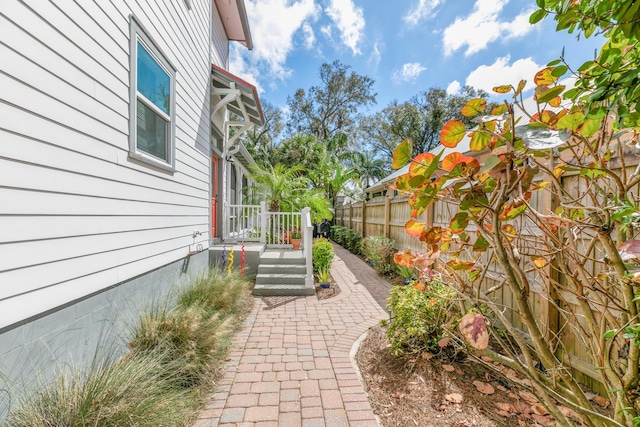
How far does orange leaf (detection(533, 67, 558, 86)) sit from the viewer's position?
135 centimetres

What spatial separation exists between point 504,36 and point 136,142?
17.2 m

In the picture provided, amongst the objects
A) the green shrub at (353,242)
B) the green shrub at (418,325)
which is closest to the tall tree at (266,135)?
the green shrub at (353,242)

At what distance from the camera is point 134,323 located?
305 centimetres

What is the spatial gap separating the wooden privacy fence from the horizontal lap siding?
8.74 feet

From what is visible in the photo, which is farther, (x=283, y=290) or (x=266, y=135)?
(x=266, y=135)

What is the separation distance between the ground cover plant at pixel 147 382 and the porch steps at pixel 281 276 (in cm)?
195

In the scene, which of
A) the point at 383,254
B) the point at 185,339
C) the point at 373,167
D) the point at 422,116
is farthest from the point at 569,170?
the point at 373,167

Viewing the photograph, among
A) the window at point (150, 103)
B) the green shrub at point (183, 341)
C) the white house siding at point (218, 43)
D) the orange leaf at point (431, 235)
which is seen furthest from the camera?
the white house siding at point (218, 43)

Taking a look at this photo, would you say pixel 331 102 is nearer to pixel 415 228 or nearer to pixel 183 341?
pixel 183 341

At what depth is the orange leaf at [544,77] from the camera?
4.42 ft

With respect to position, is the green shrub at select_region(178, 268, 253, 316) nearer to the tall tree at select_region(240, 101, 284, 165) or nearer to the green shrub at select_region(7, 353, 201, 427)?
the green shrub at select_region(7, 353, 201, 427)

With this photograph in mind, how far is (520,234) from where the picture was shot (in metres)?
1.67

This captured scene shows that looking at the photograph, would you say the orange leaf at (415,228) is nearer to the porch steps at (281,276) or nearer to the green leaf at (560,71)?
the green leaf at (560,71)

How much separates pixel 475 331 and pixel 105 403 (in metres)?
2.21
